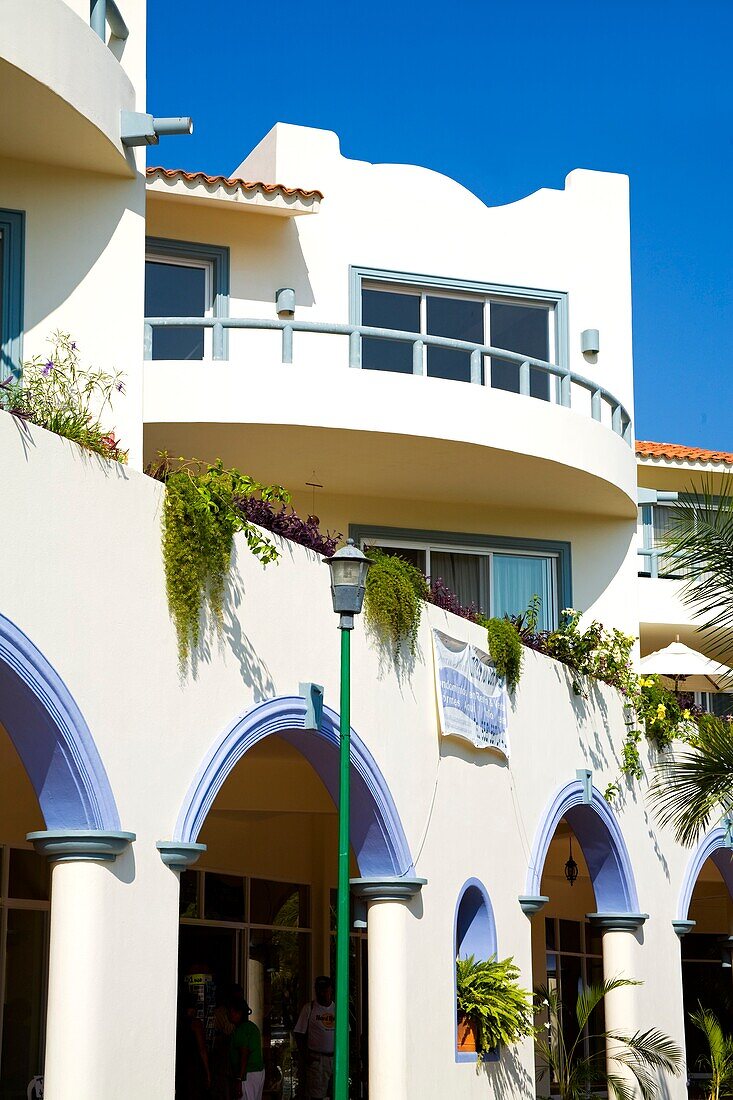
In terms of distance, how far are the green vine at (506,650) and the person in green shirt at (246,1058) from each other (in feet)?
15.0

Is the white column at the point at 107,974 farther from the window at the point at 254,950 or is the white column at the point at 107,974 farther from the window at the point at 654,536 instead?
the window at the point at 654,536

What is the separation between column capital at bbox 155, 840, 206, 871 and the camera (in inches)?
411

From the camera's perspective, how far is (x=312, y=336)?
1866 centimetres

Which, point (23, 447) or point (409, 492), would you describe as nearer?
point (23, 447)

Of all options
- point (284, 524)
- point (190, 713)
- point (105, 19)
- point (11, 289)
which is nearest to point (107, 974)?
point (190, 713)

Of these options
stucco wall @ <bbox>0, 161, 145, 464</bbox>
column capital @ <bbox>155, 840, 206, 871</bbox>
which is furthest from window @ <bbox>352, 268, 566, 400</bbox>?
column capital @ <bbox>155, 840, 206, 871</bbox>

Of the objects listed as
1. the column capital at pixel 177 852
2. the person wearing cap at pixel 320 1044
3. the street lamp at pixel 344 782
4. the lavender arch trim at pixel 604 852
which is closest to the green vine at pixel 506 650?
the lavender arch trim at pixel 604 852

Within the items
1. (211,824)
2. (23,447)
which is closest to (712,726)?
(211,824)

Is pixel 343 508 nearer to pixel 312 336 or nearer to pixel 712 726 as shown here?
pixel 312 336

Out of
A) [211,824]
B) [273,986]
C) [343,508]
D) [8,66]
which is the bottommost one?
[273,986]

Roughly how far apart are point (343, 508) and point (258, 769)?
12.1ft

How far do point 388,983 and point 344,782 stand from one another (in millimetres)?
2958

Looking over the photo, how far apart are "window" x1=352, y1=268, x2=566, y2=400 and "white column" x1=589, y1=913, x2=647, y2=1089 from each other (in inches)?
270

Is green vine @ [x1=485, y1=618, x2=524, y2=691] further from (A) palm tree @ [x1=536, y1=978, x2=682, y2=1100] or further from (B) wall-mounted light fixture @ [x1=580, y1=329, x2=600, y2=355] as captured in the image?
(B) wall-mounted light fixture @ [x1=580, y1=329, x2=600, y2=355]
